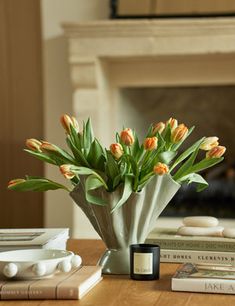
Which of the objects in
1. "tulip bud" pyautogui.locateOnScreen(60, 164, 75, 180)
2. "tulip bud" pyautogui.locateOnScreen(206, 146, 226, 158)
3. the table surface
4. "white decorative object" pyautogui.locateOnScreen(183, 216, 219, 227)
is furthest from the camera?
"white decorative object" pyautogui.locateOnScreen(183, 216, 219, 227)

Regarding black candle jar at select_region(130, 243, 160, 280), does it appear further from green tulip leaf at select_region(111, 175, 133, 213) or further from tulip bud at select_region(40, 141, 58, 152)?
tulip bud at select_region(40, 141, 58, 152)

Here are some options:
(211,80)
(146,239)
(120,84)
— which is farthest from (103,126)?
(146,239)

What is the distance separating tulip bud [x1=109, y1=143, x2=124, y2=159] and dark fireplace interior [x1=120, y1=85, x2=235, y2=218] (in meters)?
2.36

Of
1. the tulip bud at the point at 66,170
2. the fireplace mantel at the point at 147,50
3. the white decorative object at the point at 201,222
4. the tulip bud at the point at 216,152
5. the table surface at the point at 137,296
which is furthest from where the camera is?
the fireplace mantel at the point at 147,50

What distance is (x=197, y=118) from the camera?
4.00 metres

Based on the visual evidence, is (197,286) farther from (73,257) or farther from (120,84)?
(120,84)

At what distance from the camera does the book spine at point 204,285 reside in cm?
140

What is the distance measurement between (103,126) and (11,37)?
0.77 metres

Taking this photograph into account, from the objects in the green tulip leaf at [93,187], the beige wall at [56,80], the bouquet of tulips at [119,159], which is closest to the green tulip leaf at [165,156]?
the bouquet of tulips at [119,159]

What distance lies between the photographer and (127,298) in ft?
4.55

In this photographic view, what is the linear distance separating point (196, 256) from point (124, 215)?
239mm

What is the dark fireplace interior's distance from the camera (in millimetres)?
3850

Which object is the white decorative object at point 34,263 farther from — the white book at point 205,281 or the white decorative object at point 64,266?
the white book at point 205,281

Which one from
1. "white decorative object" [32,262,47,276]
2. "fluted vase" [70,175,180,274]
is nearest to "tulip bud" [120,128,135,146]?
"fluted vase" [70,175,180,274]
